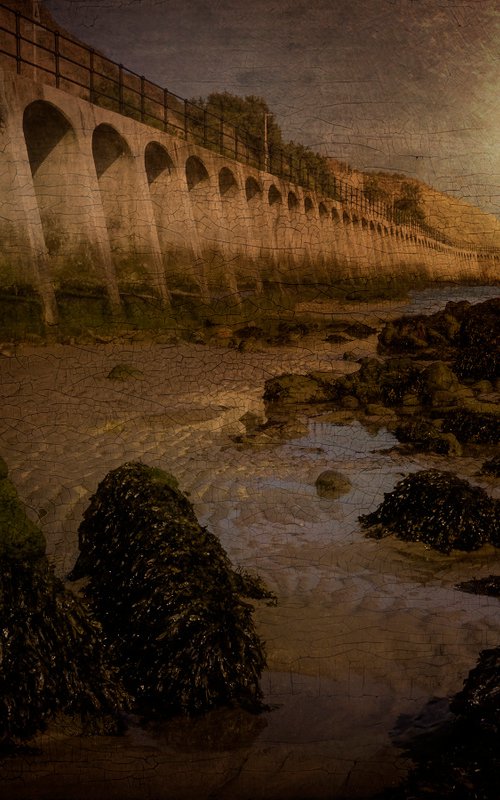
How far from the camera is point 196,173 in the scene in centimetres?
394

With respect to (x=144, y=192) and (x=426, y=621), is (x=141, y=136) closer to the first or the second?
(x=144, y=192)

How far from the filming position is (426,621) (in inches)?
126

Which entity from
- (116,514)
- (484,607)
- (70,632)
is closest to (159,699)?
(70,632)

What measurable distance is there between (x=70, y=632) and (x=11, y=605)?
0.79ft

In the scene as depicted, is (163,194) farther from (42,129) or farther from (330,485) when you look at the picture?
(330,485)

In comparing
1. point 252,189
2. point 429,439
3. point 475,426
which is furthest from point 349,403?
point 252,189

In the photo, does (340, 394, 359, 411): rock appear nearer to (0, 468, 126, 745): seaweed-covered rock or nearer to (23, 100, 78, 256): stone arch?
(23, 100, 78, 256): stone arch

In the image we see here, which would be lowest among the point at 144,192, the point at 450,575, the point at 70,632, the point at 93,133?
Result: the point at 450,575

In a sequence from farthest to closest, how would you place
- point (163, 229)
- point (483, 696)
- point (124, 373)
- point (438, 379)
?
point (438, 379) → point (124, 373) → point (163, 229) → point (483, 696)

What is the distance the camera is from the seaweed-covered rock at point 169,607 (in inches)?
103

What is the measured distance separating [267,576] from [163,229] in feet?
5.64

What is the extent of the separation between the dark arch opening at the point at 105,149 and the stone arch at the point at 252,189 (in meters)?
0.63

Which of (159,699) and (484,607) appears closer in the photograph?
(159,699)

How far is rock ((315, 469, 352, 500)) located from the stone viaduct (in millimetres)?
1200
